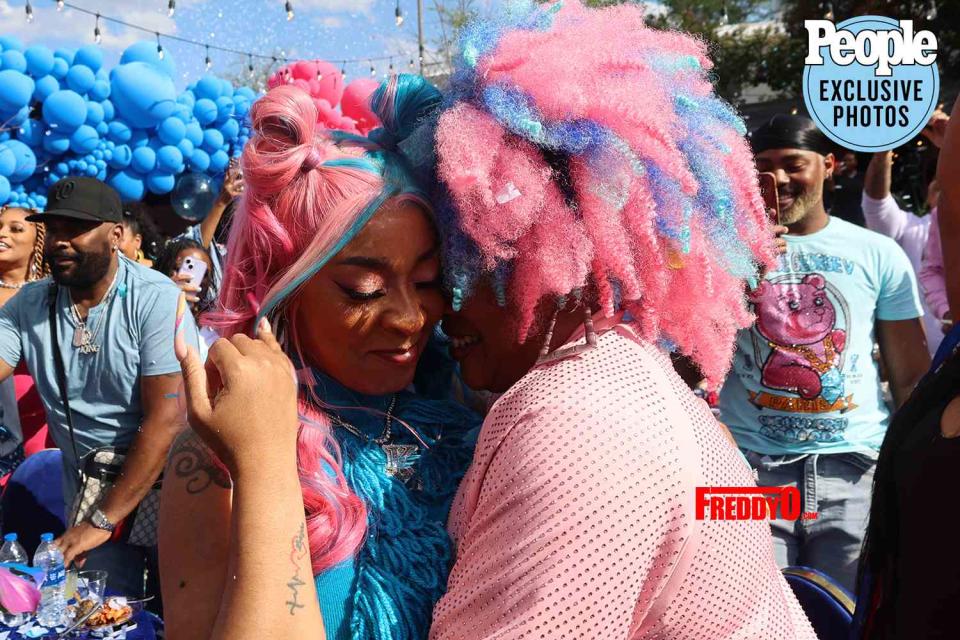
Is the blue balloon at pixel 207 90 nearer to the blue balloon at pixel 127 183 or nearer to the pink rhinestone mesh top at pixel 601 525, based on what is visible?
the blue balloon at pixel 127 183

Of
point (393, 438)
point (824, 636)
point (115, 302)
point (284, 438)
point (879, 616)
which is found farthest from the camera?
point (115, 302)

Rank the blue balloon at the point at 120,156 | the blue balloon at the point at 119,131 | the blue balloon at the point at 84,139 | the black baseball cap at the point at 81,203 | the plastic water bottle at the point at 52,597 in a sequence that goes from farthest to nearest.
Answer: the blue balloon at the point at 120,156
the blue balloon at the point at 119,131
the blue balloon at the point at 84,139
the black baseball cap at the point at 81,203
the plastic water bottle at the point at 52,597

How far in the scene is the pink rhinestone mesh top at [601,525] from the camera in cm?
112

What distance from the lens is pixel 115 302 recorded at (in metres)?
3.75

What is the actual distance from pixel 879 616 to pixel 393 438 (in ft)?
3.13

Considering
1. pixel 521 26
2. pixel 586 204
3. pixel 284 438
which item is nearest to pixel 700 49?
pixel 521 26

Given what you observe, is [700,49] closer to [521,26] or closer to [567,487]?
[521,26]

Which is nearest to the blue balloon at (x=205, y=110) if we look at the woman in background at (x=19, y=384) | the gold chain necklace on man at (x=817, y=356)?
the woman in background at (x=19, y=384)

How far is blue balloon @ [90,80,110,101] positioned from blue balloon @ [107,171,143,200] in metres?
0.78

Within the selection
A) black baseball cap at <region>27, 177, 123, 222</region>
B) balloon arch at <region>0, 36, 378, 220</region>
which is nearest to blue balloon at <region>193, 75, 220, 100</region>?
balloon arch at <region>0, 36, 378, 220</region>

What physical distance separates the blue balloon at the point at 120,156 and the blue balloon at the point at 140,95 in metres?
0.27

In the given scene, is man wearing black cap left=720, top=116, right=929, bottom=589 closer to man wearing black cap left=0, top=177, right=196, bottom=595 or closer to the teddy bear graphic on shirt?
the teddy bear graphic on shirt

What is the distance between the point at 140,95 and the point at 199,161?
3.28 feet

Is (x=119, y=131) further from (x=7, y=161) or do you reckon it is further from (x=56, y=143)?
(x=7, y=161)
